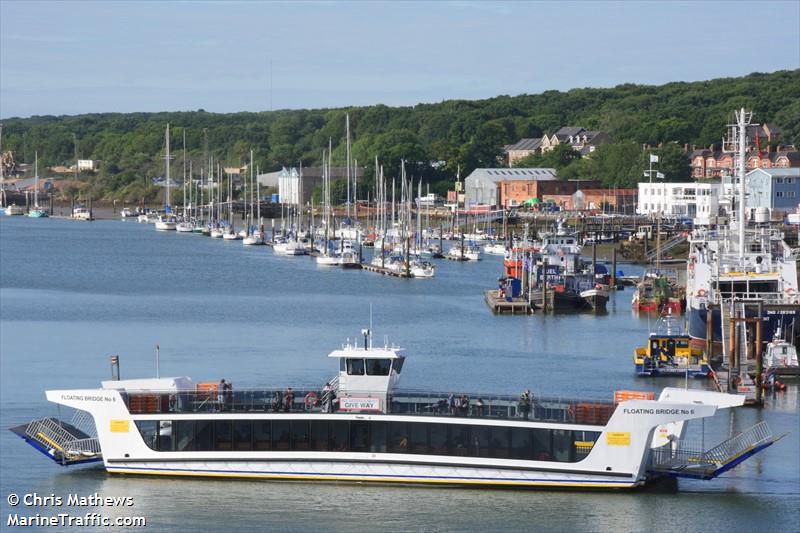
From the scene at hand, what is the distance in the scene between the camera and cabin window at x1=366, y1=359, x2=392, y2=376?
41.0 metres

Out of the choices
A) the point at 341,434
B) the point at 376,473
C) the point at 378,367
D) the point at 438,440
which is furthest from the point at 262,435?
the point at 438,440

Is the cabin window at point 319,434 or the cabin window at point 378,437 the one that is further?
the cabin window at point 319,434

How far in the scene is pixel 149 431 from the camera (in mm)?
40844

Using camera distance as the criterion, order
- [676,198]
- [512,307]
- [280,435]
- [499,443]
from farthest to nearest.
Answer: [676,198], [512,307], [280,435], [499,443]

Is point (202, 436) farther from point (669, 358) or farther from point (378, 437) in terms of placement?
point (669, 358)

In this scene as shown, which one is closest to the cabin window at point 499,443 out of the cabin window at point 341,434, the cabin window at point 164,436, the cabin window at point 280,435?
the cabin window at point 341,434

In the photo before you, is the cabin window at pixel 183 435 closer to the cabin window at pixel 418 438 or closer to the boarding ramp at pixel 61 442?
the boarding ramp at pixel 61 442

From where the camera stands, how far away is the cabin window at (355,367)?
41.1 meters

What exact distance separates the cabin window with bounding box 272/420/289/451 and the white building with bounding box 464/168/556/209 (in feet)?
485

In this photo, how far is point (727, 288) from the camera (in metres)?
67.1

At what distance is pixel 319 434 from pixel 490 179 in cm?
15210

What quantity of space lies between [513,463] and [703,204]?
118191 millimetres

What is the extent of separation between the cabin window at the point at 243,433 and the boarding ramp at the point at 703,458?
10.8 m

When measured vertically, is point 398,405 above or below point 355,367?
below
